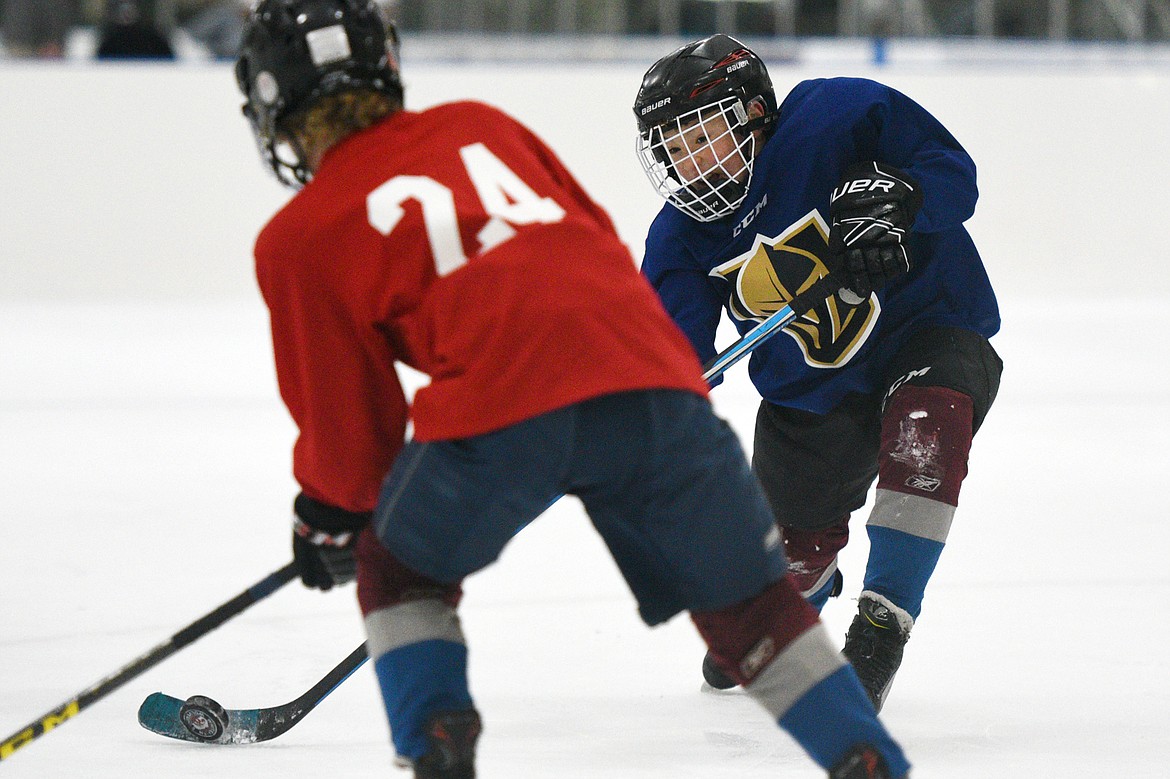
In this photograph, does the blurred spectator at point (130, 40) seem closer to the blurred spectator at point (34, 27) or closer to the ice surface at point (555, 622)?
the blurred spectator at point (34, 27)

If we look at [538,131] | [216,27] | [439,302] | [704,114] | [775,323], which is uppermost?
[439,302]

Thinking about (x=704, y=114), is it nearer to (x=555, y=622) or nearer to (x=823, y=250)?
(x=823, y=250)

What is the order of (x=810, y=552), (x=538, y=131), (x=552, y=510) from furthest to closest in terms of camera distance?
(x=538, y=131), (x=552, y=510), (x=810, y=552)

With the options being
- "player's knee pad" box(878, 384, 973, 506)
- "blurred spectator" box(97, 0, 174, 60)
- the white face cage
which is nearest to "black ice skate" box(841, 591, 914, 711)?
"player's knee pad" box(878, 384, 973, 506)

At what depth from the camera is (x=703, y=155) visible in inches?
77.5

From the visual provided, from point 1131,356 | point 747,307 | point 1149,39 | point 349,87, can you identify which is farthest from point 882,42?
point 349,87

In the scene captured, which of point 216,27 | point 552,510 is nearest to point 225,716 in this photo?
point 552,510

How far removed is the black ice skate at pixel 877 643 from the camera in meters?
1.89

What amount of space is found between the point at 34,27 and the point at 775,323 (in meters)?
4.84

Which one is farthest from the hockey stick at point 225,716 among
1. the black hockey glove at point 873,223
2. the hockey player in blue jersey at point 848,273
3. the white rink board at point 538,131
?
the white rink board at point 538,131

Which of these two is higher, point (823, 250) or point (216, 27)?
point (823, 250)

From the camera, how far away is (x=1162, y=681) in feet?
6.71

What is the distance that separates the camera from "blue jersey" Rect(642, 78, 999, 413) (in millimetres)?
2008

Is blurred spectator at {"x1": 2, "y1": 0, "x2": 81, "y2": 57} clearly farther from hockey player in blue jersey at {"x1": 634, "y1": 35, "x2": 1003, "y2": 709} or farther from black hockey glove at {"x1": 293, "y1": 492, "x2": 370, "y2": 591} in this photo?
black hockey glove at {"x1": 293, "y1": 492, "x2": 370, "y2": 591}
